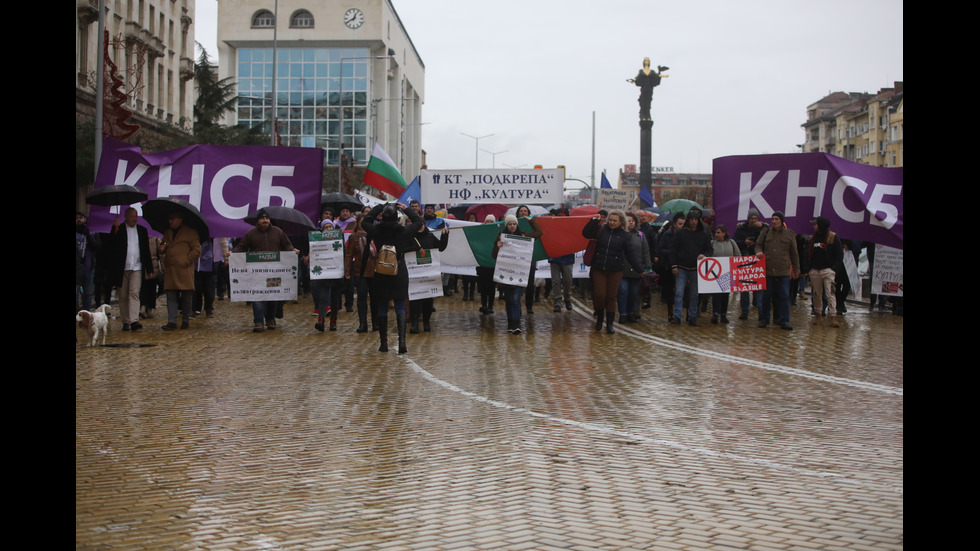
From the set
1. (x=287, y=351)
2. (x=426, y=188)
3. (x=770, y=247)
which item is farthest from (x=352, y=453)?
(x=426, y=188)

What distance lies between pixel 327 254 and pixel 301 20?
3819 inches

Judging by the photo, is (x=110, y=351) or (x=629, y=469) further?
(x=110, y=351)

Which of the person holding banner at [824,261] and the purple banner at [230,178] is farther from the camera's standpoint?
the person holding banner at [824,261]

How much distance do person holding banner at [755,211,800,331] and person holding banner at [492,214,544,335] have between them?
3.61 m

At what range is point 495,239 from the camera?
1822 centimetres

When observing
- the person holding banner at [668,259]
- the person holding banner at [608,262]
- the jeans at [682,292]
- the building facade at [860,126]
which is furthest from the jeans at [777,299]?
the building facade at [860,126]

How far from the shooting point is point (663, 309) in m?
21.4

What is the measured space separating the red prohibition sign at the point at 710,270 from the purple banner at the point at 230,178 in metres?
6.25

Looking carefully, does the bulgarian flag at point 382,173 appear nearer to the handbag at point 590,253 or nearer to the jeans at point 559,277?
the jeans at point 559,277

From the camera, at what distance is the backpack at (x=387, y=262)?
44.2ft

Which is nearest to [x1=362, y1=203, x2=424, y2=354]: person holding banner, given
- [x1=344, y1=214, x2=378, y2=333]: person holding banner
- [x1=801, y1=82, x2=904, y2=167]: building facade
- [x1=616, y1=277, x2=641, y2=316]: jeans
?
[x1=344, y1=214, x2=378, y2=333]: person holding banner

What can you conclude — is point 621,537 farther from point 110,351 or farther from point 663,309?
point 663,309

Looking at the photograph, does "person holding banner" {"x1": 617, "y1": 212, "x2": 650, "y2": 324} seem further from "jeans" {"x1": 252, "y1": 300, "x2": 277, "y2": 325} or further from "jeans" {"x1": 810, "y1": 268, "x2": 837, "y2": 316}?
"jeans" {"x1": 252, "y1": 300, "x2": 277, "y2": 325}
